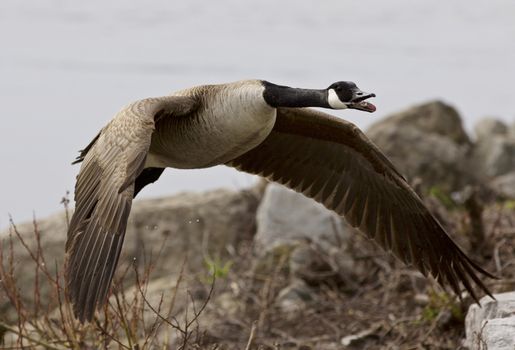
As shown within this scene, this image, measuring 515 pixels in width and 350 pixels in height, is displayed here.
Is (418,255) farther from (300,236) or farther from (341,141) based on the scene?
(300,236)

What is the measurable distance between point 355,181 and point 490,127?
7.75m

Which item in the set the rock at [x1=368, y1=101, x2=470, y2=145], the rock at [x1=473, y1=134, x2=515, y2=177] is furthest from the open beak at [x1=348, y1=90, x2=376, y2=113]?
the rock at [x1=473, y1=134, x2=515, y2=177]

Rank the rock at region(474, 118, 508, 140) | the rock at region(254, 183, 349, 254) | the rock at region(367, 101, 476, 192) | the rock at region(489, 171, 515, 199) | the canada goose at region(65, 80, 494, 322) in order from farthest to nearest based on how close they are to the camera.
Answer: the rock at region(474, 118, 508, 140)
the rock at region(367, 101, 476, 192)
the rock at region(489, 171, 515, 199)
the rock at region(254, 183, 349, 254)
the canada goose at region(65, 80, 494, 322)

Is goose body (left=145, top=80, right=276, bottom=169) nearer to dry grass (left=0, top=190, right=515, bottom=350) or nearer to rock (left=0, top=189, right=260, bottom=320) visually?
dry grass (left=0, top=190, right=515, bottom=350)

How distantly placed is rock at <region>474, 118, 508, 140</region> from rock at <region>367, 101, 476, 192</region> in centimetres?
153

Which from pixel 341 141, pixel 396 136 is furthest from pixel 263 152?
pixel 396 136

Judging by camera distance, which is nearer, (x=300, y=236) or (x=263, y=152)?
(x=263, y=152)

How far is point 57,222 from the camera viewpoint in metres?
11.3

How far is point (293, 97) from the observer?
6.49 meters

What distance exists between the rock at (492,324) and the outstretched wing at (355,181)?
76 cm

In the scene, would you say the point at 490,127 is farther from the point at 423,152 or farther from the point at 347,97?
the point at 347,97

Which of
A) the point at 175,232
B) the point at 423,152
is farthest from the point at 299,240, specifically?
the point at 423,152

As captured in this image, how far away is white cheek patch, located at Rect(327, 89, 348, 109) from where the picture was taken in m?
6.25

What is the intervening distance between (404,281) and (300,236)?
1.34m
